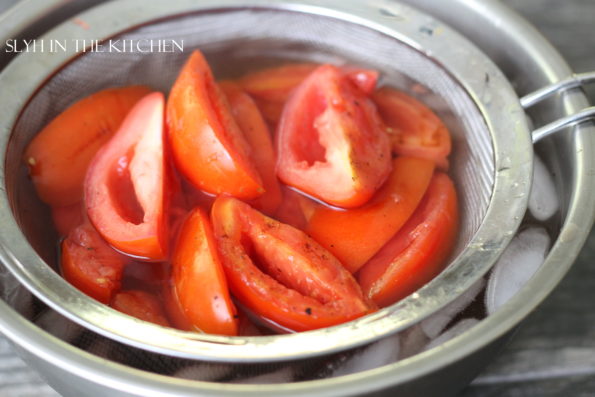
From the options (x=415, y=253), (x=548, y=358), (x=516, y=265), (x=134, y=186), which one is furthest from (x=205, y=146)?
(x=548, y=358)

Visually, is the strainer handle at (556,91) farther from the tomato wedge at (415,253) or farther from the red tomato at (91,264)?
the red tomato at (91,264)

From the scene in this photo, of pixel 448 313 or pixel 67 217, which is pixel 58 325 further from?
pixel 448 313

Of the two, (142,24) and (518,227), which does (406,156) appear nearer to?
(518,227)

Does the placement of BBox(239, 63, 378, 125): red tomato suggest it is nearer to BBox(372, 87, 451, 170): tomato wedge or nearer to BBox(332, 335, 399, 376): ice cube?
BBox(372, 87, 451, 170): tomato wedge

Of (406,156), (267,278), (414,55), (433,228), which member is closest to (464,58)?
(414,55)

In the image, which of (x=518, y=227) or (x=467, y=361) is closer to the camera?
(x=467, y=361)

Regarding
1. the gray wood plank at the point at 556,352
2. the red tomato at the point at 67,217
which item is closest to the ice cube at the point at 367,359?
the gray wood plank at the point at 556,352

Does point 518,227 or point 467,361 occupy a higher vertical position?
point 518,227
